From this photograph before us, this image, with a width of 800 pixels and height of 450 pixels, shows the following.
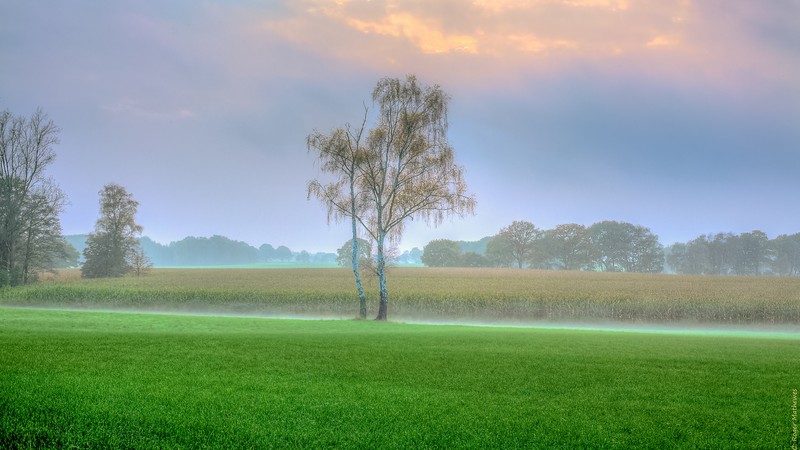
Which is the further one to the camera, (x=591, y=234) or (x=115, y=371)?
(x=591, y=234)

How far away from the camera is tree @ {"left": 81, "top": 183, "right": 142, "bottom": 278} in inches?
2415

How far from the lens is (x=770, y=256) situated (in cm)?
12262

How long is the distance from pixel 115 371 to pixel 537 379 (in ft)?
27.6

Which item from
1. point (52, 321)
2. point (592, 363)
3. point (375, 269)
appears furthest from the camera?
point (375, 269)

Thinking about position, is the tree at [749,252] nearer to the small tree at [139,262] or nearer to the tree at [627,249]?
the tree at [627,249]

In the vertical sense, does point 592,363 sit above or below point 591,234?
below

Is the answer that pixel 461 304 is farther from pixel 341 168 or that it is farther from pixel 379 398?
pixel 379 398

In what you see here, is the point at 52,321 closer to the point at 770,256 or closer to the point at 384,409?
the point at 384,409

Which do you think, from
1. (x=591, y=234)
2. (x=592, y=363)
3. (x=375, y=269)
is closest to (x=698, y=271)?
(x=591, y=234)

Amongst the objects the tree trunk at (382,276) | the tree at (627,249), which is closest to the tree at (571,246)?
the tree at (627,249)

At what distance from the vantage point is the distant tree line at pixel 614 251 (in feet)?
360

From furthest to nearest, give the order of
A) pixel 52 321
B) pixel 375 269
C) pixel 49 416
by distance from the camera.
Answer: pixel 375 269, pixel 52 321, pixel 49 416

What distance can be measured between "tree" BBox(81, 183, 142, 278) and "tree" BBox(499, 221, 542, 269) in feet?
244

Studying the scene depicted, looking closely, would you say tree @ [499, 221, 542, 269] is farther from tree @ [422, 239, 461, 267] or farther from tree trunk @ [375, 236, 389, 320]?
tree trunk @ [375, 236, 389, 320]
